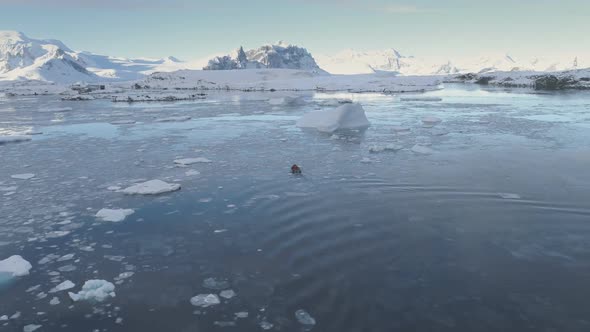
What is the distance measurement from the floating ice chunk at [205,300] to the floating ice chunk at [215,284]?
206mm

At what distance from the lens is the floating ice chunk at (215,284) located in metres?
5.40

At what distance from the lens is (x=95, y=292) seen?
17.1ft

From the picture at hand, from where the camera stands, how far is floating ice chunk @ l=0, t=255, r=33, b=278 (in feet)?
18.9

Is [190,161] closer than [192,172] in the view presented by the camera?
No

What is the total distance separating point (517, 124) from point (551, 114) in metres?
6.10

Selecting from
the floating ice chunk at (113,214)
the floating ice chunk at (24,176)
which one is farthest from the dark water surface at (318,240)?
the floating ice chunk at (24,176)

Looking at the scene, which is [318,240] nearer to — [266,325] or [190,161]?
[266,325]

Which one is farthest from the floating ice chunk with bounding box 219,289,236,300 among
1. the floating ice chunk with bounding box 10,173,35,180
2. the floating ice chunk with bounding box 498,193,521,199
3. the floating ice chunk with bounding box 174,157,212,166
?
the floating ice chunk with bounding box 10,173,35,180

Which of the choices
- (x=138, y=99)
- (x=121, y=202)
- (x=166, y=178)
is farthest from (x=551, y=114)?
(x=138, y=99)

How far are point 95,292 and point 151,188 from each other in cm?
455

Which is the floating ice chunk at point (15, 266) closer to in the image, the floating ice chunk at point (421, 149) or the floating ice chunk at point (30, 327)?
the floating ice chunk at point (30, 327)

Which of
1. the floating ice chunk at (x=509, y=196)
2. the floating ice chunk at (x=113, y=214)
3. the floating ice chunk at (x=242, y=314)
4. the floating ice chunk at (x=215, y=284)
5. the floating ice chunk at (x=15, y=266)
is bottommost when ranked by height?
the floating ice chunk at (x=242, y=314)

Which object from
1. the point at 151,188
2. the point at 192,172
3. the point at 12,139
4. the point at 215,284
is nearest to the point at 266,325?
the point at 215,284

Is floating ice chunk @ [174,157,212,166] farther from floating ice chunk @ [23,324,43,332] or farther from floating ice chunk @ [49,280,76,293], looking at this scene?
floating ice chunk @ [23,324,43,332]
